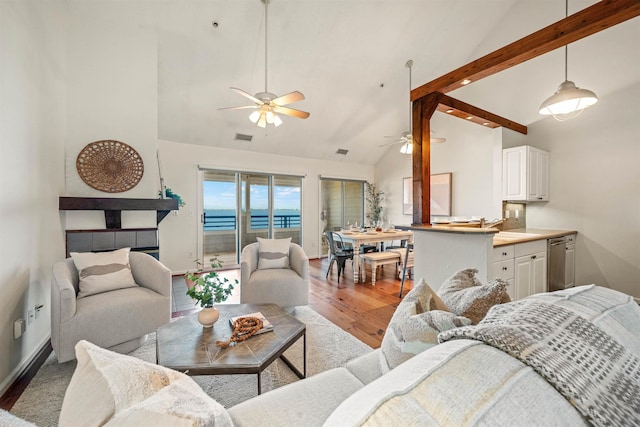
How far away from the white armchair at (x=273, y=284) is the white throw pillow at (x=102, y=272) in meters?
1.02

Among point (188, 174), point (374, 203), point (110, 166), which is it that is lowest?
point (374, 203)

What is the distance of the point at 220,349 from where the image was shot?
5.10 ft

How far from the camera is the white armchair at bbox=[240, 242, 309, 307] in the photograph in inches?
112

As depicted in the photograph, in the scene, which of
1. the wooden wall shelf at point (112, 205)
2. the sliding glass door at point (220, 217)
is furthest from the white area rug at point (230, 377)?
the sliding glass door at point (220, 217)

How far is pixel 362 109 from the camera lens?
18.0 feet

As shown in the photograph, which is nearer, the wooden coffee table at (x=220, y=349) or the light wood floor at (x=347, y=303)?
the wooden coffee table at (x=220, y=349)

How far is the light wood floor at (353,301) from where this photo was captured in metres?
2.74

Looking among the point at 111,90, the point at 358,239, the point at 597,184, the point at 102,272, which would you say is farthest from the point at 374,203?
the point at 102,272

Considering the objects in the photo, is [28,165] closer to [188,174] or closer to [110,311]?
[110,311]

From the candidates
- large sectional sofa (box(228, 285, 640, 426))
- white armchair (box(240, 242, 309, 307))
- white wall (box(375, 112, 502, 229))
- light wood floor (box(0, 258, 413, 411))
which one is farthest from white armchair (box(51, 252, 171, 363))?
white wall (box(375, 112, 502, 229))

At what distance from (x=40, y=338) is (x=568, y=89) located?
5.19 metres

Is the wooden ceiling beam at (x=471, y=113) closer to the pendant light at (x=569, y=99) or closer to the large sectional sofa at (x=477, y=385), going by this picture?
the pendant light at (x=569, y=99)

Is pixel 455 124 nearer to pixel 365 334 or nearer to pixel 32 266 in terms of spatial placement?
pixel 365 334

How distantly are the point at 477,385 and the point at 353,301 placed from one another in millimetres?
Answer: 3135
